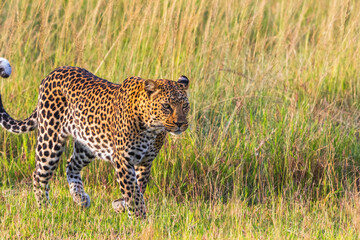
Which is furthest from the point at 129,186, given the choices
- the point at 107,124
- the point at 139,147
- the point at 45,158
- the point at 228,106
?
the point at 228,106

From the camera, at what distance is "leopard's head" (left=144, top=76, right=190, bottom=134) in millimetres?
4738

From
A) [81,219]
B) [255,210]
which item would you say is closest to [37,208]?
[81,219]

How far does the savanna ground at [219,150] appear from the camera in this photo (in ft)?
16.4

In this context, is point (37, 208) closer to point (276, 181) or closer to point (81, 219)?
point (81, 219)

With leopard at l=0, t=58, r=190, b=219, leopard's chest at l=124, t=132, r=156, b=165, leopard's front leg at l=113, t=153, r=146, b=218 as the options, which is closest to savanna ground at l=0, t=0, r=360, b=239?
leopard's front leg at l=113, t=153, r=146, b=218

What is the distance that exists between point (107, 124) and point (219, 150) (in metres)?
1.30

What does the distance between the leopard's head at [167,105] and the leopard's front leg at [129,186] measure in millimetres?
453

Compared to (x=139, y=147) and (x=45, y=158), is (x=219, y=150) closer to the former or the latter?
(x=139, y=147)

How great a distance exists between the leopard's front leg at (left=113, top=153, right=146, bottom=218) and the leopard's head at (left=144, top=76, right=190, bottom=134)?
453mm

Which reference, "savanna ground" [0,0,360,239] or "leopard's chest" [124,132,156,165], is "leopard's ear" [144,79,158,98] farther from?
"savanna ground" [0,0,360,239]

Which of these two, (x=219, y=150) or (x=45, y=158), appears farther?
(x=219, y=150)

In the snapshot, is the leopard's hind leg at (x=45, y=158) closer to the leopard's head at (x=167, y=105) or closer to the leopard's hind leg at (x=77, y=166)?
the leopard's hind leg at (x=77, y=166)

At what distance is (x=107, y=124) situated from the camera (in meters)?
5.25

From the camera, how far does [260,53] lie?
7609 millimetres
